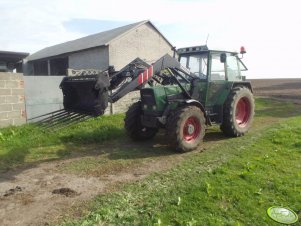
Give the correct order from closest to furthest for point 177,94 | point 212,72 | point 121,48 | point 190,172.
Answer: point 190,172
point 177,94
point 212,72
point 121,48

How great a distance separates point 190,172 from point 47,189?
2.35 m

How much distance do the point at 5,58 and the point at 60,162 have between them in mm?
8122

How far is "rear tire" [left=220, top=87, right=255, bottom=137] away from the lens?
7.84 meters

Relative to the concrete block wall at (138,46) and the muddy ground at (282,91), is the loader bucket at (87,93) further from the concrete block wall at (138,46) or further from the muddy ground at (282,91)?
the concrete block wall at (138,46)

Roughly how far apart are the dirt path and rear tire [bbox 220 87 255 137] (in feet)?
7.13

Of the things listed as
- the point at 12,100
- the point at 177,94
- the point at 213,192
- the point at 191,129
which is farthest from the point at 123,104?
the point at 213,192

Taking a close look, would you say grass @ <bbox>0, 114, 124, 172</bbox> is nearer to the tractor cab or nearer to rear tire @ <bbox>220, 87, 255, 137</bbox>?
the tractor cab

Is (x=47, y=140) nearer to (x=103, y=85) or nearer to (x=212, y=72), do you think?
(x=103, y=85)

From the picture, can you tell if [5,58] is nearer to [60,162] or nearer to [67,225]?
[60,162]

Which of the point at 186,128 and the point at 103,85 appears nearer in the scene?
the point at 103,85

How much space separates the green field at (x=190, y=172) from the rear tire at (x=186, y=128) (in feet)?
0.80

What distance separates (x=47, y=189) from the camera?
4.94m

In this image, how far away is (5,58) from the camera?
12.7 metres

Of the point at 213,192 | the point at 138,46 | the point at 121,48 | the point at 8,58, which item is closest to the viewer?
the point at 213,192
